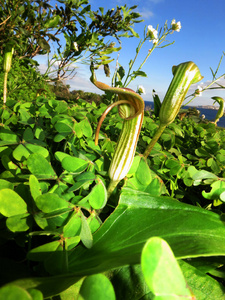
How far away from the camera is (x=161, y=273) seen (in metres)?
0.24

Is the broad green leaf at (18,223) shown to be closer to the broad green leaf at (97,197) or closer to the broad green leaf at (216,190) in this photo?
the broad green leaf at (97,197)

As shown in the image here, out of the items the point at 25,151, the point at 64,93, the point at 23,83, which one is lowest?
the point at 25,151

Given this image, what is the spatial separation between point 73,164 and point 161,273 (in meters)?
0.43

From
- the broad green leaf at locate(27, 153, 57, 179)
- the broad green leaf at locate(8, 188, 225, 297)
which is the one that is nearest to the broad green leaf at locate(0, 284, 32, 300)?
the broad green leaf at locate(8, 188, 225, 297)

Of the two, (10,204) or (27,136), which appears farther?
(27,136)

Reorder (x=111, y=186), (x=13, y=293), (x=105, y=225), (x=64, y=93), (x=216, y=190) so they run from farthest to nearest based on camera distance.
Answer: (x=64, y=93), (x=216, y=190), (x=111, y=186), (x=105, y=225), (x=13, y=293)

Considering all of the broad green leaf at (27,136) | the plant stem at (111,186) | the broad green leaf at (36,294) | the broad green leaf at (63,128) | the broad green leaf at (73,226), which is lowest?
the broad green leaf at (73,226)

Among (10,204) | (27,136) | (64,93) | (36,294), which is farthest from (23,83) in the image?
(64,93)

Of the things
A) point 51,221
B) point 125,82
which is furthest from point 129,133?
point 125,82

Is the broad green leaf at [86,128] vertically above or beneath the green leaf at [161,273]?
above

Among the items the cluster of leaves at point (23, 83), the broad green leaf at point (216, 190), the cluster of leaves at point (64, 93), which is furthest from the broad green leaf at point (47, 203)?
the cluster of leaves at point (64, 93)

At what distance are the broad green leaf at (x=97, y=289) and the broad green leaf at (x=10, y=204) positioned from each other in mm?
299

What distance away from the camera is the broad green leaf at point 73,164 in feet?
2.03

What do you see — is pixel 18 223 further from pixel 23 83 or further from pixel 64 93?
pixel 64 93
